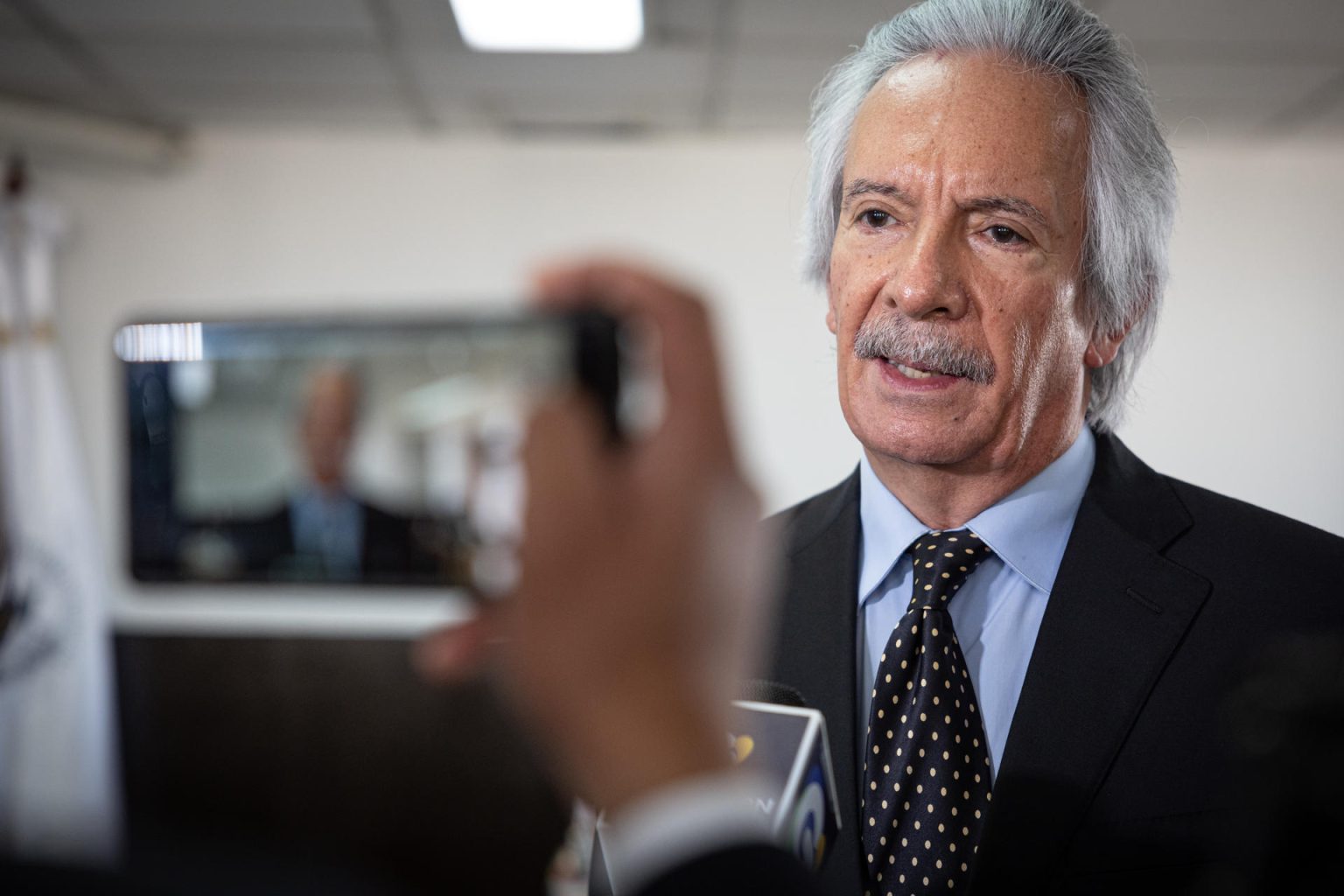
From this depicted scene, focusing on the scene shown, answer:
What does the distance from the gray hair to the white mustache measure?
0.36 ft

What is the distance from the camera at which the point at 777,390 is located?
243 centimetres

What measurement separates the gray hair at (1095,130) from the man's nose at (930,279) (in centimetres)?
10

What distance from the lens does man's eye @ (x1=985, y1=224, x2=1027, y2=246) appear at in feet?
2.22

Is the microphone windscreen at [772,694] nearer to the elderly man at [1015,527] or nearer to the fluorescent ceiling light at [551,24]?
the elderly man at [1015,527]

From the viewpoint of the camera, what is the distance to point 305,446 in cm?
92

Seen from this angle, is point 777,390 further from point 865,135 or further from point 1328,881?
point 1328,881

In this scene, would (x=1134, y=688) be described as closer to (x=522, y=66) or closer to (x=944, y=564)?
(x=944, y=564)

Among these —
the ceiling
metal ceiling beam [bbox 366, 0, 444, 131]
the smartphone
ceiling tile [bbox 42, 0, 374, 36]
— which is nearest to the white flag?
the ceiling

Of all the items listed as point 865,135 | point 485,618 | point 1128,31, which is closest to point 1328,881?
point 485,618

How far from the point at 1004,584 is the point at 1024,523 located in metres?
0.05

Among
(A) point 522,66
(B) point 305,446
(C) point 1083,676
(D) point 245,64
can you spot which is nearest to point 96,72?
(D) point 245,64

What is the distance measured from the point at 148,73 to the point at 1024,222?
2.22 metres

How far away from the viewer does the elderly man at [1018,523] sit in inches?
25.9

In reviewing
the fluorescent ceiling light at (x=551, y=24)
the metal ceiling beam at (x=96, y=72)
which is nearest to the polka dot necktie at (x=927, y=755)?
the fluorescent ceiling light at (x=551, y=24)
